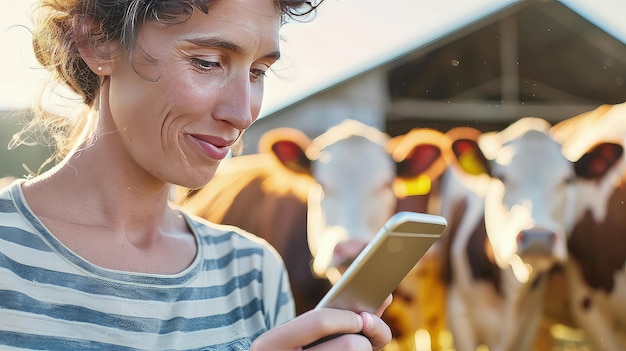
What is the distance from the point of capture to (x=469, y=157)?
338cm

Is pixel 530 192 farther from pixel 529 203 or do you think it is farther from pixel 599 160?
pixel 599 160

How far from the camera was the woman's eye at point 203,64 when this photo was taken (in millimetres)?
691

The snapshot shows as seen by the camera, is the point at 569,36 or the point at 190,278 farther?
the point at 569,36

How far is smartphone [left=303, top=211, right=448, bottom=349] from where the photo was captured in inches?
22.0

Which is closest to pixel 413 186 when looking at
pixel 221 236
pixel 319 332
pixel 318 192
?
pixel 318 192

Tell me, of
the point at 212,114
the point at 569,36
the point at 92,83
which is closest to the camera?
the point at 212,114

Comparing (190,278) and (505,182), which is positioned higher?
(190,278)

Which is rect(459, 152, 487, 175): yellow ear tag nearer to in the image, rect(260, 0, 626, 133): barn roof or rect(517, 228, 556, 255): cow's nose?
rect(517, 228, 556, 255): cow's nose

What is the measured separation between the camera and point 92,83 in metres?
0.81

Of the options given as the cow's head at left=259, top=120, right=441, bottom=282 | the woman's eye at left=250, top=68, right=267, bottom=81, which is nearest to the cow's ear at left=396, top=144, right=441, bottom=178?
the cow's head at left=259, top=120, right=441, bottom=282

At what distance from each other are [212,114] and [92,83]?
0.18m

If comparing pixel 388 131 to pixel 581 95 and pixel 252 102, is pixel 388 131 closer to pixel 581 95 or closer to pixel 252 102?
pixel 581 95

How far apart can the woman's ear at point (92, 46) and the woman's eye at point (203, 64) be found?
0.31 feet

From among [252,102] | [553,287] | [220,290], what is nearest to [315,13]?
[252,102]
